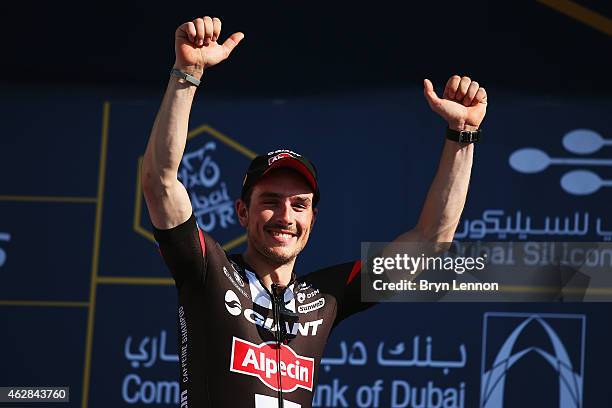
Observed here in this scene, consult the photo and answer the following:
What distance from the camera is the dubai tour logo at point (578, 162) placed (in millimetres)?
4105

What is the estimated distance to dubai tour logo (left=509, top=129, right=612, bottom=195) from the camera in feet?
13.5

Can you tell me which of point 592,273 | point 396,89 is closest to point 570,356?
point 592,273

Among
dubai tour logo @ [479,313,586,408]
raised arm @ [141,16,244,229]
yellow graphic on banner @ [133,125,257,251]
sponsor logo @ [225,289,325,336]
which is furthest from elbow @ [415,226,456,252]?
yellow graphic on banner @ [133,125,257,251]

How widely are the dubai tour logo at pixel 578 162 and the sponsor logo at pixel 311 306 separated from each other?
5.21 ft

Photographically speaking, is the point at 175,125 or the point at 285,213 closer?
the point at 175,125

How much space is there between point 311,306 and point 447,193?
45 centimetres

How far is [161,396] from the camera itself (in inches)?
160

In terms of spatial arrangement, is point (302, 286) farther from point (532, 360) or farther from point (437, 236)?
point (532, 360)

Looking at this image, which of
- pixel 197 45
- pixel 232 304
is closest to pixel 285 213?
pixel 232 304

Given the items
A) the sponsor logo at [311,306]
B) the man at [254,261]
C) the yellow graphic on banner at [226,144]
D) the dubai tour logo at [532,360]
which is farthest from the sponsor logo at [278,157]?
the dubai tour logo at [532,360]

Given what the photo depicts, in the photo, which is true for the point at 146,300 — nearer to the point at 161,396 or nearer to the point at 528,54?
the point at 161,396

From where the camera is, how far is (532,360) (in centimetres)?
403

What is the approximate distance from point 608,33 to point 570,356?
123 cm

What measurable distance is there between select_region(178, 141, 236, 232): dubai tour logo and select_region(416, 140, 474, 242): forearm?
1453 millimetres
